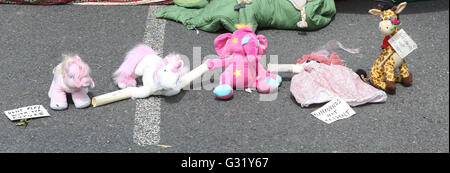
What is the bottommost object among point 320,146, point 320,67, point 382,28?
point 320,146

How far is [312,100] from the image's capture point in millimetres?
2732

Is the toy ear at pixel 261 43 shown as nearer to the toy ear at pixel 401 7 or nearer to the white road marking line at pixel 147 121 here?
the white road marking line at pixel 147 121

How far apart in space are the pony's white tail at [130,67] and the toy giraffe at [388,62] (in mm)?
1389

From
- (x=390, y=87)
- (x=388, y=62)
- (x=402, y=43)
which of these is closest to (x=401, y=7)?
(x=402, y=43)

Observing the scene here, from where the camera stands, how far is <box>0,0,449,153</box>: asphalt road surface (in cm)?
253

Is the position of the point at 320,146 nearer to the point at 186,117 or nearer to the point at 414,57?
the point at 186,117

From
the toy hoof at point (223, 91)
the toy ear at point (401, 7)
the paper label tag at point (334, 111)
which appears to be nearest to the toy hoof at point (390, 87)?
the paper label tag at point (334, 111)

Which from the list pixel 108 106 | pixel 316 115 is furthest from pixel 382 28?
pixel 108 106

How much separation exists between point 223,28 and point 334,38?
0.82 metres

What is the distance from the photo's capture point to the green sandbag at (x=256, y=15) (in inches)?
131

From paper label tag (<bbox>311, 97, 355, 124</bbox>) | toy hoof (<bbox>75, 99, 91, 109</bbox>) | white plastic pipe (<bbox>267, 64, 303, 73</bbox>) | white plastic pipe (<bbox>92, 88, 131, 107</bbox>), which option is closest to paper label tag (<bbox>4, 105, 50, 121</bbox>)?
toy hoof (<bbox>75, 99, 91, 109</bbox>)

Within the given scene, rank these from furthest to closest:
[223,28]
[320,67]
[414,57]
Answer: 1. [223,28]
2. [414,57]
3. [320,67]

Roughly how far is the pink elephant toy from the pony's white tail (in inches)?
15.8

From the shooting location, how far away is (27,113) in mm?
2650
